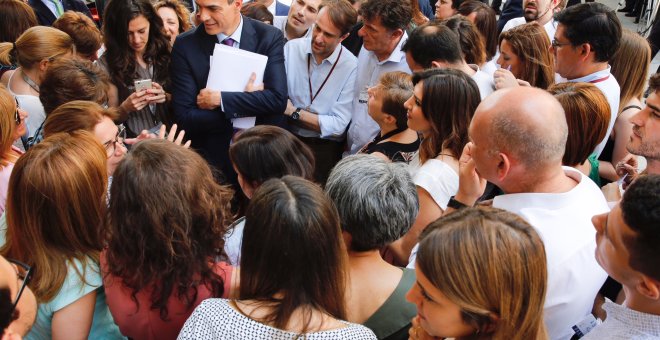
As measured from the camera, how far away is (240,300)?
146 cm

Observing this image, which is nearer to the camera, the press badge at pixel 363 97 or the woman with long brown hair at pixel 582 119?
the woman with long brown hair at pixel 582 119

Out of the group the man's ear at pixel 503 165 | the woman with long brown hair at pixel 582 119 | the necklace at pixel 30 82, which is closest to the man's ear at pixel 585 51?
the woman with long brown hair at pixel 582 119

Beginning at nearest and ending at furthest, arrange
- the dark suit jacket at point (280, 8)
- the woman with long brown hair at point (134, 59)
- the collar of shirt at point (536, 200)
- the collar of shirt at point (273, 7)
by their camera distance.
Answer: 1. the collar of shirt at point (536, 200)
2. the woman with long brown hair at point (134, 59)
3. the collar of shirt at point (273, 7)
4. the dark suit jacket at point (280, 8)

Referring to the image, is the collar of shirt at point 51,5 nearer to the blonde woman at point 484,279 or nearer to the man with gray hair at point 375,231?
the man with gray hair at point 375,231

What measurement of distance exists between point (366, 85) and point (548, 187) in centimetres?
217

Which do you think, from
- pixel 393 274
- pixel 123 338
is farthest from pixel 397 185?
pixel 123 338

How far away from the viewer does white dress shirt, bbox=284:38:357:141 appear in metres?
3.89

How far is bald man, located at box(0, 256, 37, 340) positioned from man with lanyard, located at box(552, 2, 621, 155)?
9.60 ft

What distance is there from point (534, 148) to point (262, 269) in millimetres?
1087

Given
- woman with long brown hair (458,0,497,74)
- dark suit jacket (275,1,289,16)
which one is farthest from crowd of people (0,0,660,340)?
dark suit jacket (275,1,289,16)

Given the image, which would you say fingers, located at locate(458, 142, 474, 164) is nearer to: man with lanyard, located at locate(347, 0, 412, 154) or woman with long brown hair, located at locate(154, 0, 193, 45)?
man with lanyard, located at locate(347, 0, 412, 154)

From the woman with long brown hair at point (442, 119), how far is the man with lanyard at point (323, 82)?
1327mm

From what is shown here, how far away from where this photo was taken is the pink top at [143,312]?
5.51ft

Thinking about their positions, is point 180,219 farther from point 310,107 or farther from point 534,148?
point 310,107
